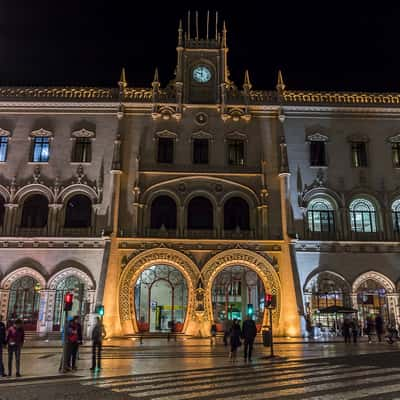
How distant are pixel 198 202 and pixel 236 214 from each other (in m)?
3.03

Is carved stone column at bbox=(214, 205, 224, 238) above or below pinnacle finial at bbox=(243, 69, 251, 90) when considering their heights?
below

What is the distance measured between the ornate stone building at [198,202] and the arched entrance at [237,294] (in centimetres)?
10

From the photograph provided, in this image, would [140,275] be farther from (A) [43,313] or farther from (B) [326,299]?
(B) [326,299]

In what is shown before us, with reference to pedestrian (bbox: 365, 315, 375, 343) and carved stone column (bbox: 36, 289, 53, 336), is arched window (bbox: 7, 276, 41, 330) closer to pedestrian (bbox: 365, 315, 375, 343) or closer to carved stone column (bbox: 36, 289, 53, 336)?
carved stone column (bbox: 36, 289, 53, 336)

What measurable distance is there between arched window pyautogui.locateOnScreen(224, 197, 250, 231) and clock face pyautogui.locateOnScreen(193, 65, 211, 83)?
1034 cm

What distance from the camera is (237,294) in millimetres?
32781

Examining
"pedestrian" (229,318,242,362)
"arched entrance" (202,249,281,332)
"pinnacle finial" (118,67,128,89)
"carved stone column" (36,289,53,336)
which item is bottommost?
"pedestrian" (229,318,242,362)

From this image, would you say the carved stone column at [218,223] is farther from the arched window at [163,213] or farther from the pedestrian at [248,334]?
the pedestrian at [248,334]

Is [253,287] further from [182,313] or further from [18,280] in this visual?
[18,280]

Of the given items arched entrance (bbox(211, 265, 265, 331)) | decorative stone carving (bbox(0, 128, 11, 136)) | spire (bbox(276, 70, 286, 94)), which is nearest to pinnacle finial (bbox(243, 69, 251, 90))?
spire (bbox(276, 70, 286, 94))

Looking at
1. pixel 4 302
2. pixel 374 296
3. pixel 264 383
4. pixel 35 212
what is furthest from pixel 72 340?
pixel 374 296

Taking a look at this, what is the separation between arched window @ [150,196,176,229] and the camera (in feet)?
110

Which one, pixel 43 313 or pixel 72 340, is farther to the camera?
pixel 43 313

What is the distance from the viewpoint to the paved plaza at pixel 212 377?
1115 cm
